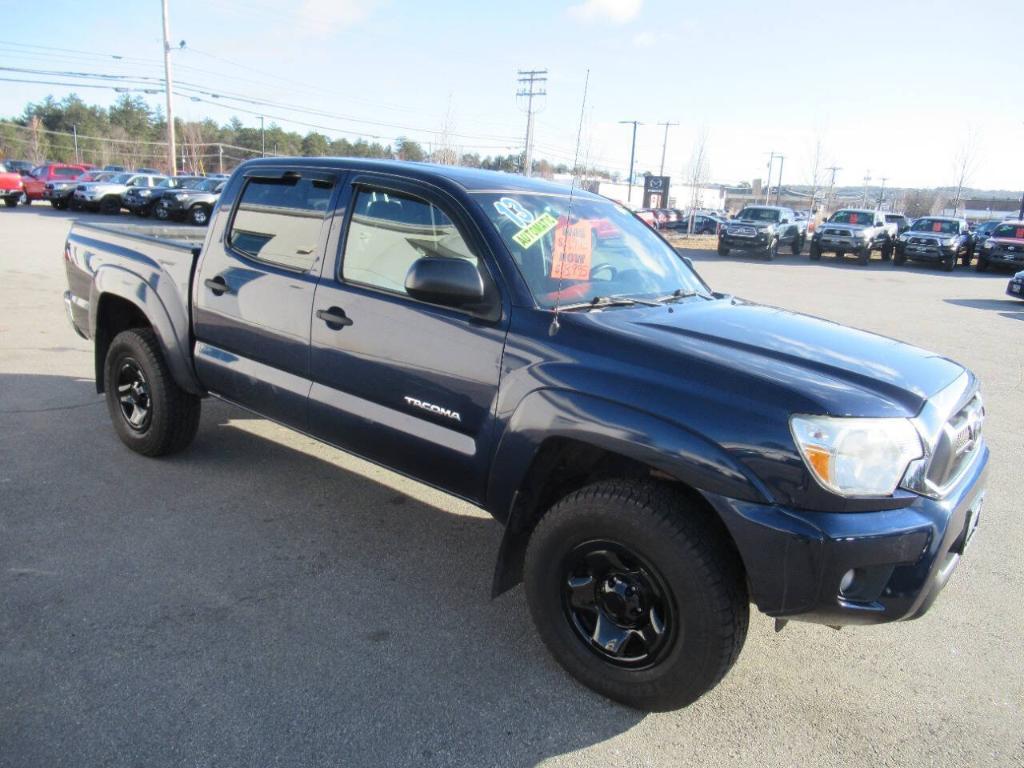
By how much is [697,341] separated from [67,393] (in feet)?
18.1

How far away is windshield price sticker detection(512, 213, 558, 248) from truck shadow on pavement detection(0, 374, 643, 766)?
5.29 feet

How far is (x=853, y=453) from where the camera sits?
2252mm

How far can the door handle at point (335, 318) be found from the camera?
336 centimetres

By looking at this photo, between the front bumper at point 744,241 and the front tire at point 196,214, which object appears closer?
the front tire at point 196,214

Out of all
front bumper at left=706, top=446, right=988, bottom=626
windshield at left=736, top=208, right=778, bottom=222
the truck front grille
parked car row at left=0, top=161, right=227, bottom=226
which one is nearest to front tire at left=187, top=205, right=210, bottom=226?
parked car row at left=0, top=161, right=227, bottom=226

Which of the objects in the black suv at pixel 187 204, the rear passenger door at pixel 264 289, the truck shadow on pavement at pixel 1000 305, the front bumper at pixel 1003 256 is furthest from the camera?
the black suv at pixel 187 204

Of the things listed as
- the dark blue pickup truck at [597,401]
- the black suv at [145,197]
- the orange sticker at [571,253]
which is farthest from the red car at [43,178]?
the orange sticker at [571,253]

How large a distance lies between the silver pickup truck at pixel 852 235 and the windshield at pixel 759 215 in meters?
1.62

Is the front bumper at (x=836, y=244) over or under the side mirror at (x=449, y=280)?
under

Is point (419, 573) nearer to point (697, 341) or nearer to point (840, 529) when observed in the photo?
point (697, 341)

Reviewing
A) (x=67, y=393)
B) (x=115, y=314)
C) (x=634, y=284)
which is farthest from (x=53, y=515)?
(x=634, y=284)

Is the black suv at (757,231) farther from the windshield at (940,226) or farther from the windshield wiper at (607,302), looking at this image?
the windshield wiper at (607,302)

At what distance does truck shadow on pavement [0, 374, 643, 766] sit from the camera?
2.44 m

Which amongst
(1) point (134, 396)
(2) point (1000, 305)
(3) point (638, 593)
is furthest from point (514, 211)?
(2) point (1000, 305)
